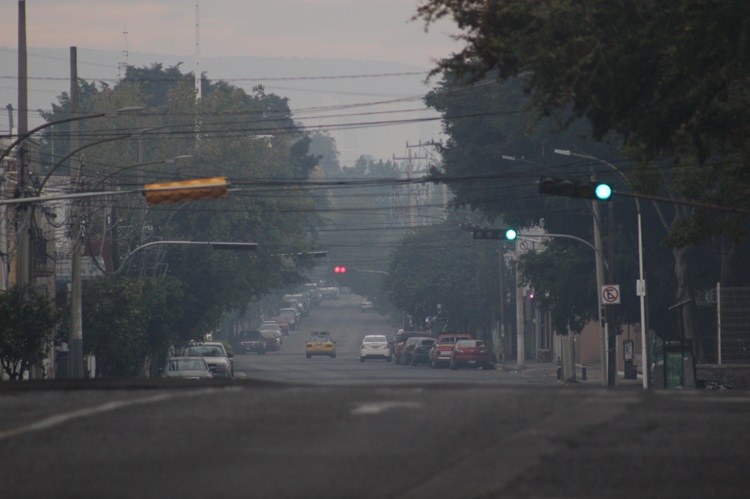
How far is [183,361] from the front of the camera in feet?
156

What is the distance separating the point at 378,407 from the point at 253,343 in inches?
3711

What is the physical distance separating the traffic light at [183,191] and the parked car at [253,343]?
240 feet

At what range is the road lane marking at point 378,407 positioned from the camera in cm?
1361

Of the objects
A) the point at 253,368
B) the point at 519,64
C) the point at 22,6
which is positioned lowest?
the point at 253,368

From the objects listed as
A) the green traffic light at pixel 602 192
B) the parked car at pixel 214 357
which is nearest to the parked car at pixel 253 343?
the parked car at pixel 214 357

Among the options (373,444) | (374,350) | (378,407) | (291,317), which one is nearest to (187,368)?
(378,407)

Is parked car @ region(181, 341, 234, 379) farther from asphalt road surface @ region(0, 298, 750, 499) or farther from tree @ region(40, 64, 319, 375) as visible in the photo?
asphalt road surface @ region(0, 298, 750, 499)

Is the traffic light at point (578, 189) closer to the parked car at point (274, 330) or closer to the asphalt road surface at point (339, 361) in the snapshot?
the asphalt road surface at point (339, 361)

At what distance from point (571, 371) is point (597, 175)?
8.96m

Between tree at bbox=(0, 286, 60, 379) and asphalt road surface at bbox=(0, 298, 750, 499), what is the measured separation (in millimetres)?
23708

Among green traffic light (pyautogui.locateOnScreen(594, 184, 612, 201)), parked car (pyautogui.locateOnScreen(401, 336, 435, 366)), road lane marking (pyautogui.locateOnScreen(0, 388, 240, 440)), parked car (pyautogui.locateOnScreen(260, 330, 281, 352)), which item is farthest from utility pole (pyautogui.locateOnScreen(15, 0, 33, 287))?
parked car (pyautogui.locateOnScreen(260, 330, 281, 352))

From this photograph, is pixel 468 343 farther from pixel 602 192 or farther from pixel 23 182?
pixel 602 192

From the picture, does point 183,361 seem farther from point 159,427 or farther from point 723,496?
point 723,496

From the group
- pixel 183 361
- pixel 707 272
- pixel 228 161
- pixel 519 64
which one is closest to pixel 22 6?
pixel 183 361
